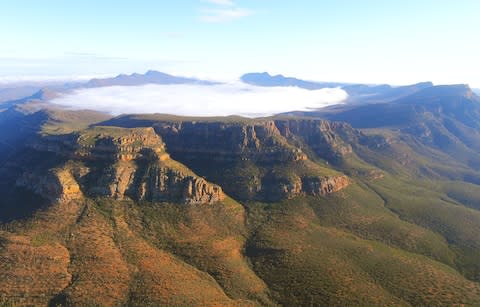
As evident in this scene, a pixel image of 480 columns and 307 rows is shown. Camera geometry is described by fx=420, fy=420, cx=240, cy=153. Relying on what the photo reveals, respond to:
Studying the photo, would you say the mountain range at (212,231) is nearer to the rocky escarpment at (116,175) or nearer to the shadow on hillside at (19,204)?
the rocky escarpment at (116,175)

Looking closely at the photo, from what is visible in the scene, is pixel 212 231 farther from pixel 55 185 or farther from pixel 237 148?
pixel 55 185

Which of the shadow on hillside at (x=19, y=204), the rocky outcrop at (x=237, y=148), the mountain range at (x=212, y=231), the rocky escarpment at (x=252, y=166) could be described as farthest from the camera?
the rocky outcrop at (x=237, y=148)

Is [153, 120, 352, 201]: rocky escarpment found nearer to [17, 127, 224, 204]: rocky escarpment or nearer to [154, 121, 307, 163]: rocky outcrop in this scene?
[154, 121, 307, 163]: rocky outcrop

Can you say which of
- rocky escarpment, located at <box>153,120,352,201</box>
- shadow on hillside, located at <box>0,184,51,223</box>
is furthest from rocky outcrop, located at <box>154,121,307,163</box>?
shadow on hillside, located at <box>0,184,51,223</box>

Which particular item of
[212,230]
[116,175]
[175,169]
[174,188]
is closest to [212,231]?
[212,230]

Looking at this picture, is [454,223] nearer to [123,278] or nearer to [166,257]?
[166,257]

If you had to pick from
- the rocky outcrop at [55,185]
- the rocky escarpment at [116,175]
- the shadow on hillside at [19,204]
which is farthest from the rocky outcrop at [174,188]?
the shadow on hillside at [19,204]
